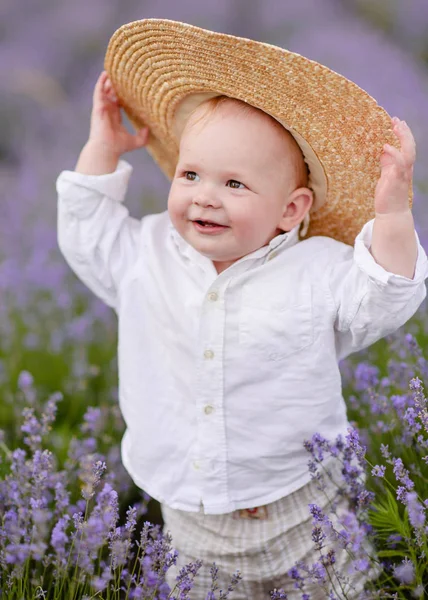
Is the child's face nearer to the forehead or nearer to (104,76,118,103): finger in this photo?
the forehead

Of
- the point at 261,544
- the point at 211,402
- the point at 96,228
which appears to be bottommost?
the point at 261,544

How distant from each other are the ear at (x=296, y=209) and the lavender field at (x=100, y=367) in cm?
50

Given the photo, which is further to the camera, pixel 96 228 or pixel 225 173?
pixel 96 228

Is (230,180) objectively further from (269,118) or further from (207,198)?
(269,118)

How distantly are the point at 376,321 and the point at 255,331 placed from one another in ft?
1.10

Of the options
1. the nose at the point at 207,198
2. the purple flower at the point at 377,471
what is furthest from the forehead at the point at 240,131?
the purple flower at the point at 377,471

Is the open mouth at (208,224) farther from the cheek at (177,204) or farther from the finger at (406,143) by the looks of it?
the finger at (406,143)

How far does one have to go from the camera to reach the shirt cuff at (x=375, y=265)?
1801 millimetres

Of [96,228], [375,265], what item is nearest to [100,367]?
[96,228]

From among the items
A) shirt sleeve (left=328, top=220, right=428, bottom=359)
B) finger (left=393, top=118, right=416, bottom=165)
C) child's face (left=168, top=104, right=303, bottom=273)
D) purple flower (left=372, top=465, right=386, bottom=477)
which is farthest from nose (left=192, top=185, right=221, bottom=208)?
purple flower (left=372, top=465, right=386, bottom=477)

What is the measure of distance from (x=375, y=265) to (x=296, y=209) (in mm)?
378

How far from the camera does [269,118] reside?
1.97 m

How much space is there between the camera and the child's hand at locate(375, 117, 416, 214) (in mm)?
1816

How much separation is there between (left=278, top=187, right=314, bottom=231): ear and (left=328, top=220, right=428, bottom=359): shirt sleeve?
0.58ft
